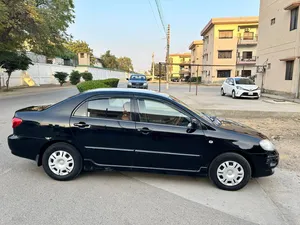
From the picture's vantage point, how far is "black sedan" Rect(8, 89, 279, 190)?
3715 millimetres

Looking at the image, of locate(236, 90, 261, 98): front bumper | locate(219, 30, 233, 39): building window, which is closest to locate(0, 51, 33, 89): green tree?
locate(236, 90, 261, 98): front bumper

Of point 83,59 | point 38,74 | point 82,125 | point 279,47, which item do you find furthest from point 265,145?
point 83,59

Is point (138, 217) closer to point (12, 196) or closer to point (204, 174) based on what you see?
point (204, 174)

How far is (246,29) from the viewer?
40.5 metres

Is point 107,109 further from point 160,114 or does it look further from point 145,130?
point 160,114

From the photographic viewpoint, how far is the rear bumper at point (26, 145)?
12.9ft

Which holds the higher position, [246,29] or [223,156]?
[246,29]

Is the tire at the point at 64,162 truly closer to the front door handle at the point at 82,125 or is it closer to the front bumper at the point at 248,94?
the front door handle at the point at 82,125

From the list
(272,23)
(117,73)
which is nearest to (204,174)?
(272,23)

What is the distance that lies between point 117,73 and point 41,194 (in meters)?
60.8

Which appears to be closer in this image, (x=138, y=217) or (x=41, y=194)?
(x=138, y=217)

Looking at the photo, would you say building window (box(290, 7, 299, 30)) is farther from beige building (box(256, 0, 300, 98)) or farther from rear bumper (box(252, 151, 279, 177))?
rear bumper (box(252, 151, 279, 177))

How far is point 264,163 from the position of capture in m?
3.73

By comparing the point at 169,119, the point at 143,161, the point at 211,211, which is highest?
the point at 169,119
